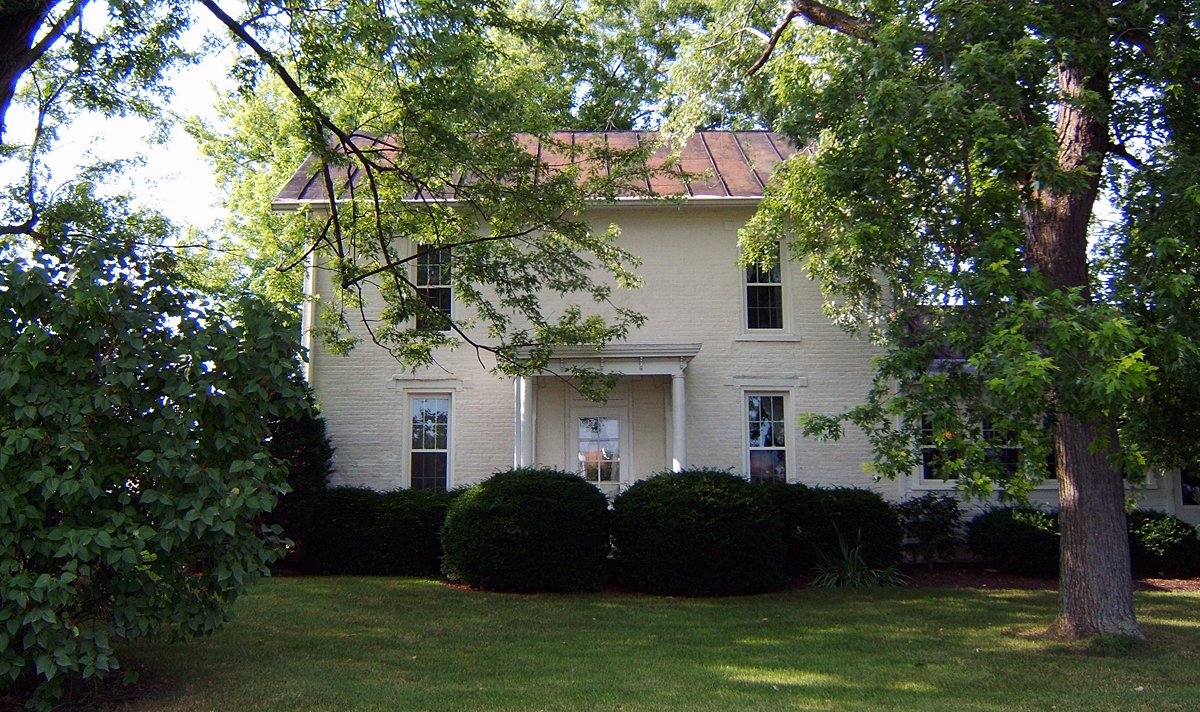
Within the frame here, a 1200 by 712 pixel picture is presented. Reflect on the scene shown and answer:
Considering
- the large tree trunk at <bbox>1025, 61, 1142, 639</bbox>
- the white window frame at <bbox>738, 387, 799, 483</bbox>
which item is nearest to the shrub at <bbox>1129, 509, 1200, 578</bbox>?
the white window frame at <bbox>738, 387, 799, 483</bbox>

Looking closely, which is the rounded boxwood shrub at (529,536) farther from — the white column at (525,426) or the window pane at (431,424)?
the window pane at (431,424)

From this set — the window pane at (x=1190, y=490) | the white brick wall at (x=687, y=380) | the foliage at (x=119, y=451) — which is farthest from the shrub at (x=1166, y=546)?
the foliage at (x=119, y=451)

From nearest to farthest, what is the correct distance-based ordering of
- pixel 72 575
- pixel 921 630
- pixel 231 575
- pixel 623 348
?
pixel 72 575
pixel 231 575
pixel 921 630
pixel 623 348

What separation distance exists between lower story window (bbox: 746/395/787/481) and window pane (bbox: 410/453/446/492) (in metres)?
5.19

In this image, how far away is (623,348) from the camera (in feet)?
46.4

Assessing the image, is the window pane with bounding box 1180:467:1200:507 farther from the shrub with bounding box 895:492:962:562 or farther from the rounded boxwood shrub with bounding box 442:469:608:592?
the rounded boxwood shrub with bounding box 442:469:608:592

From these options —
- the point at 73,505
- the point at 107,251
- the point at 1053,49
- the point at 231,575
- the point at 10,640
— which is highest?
the point at 1053,49

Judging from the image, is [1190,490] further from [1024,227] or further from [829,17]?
[829,17]

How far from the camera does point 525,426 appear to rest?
47.0 feet

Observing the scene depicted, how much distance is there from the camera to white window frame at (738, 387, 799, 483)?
49.5ft

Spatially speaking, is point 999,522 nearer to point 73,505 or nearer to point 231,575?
point 231,575

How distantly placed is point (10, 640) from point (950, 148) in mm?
8059

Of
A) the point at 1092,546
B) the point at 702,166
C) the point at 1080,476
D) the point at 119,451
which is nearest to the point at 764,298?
the point at 702,166

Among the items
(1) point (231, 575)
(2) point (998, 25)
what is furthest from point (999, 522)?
(1) point (231, 575)
